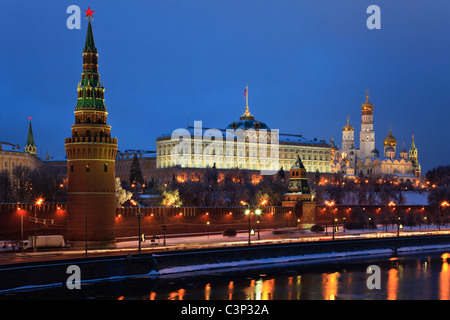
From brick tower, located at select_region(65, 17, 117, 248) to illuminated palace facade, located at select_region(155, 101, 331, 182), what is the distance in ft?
293

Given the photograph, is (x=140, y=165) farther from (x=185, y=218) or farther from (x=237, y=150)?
(x=185, y=218)

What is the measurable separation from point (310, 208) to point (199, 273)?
4244cm

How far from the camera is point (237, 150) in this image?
531ft

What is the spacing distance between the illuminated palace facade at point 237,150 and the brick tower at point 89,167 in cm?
8924

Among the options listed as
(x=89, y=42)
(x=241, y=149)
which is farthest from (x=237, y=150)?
(x=89, y=42)

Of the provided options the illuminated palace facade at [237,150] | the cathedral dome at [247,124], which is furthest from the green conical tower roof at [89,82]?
the cathedral dome at [247,124]

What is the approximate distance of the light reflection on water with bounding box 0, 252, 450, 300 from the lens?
1609 inches

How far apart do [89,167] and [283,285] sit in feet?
63.2

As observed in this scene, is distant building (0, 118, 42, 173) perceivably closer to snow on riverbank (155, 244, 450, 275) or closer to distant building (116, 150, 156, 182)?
distant building (116, 150, 156, 182)
